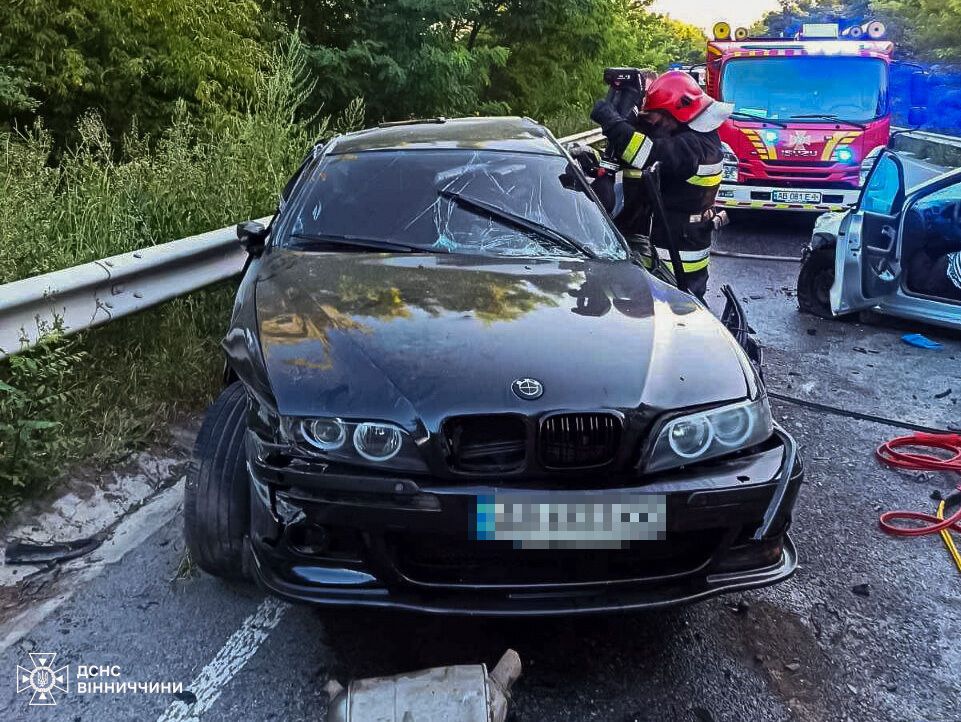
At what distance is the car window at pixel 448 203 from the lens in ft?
13.0

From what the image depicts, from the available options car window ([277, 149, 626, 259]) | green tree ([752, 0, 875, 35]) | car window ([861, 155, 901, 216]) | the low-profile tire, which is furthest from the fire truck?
green tree ([752, 0, 875, 35])

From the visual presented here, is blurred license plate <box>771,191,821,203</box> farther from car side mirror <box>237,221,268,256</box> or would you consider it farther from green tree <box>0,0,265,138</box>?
car side mirror <box>237,221,268,256</box>

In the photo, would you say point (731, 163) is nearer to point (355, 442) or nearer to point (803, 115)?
point (803, 115)

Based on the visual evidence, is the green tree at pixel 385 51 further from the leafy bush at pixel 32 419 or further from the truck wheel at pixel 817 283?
the leafy bush at pixel 32 419

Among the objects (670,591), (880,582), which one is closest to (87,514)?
(670,591)

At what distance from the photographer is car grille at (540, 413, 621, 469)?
8.39ft

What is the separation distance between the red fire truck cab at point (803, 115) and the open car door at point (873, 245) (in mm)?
3273

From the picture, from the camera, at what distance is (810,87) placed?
35.7ft

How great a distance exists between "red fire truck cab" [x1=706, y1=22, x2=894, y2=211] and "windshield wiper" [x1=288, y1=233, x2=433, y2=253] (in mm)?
7099

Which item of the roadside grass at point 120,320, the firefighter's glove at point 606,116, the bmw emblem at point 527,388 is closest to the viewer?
the bmw emblem at point 527,388

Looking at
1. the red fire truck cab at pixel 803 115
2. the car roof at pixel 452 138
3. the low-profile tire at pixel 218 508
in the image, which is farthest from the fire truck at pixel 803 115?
the low-profile tire at pixel 218 508

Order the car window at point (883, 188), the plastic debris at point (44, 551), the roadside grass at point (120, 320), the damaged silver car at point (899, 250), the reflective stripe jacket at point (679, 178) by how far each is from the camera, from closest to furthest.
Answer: the plastic debris at point (44, 551) < the roadside grass at point (120, 320) < the reflective stripe jacket at point (679, 178) < the damaged silver car at point (899, 250) < the car window at point (883, 188)

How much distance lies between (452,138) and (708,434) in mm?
2515

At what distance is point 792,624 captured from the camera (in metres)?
3.12
